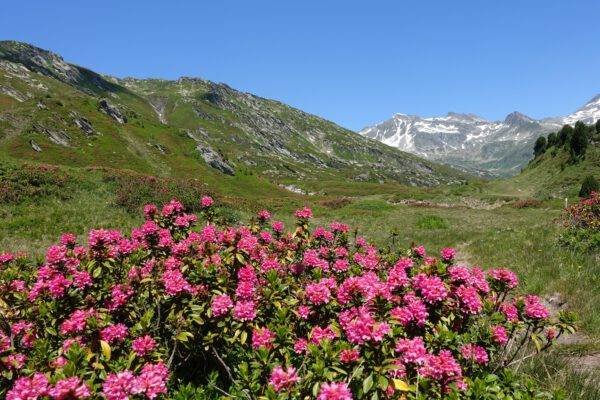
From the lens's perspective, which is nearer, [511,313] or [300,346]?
[300,346]

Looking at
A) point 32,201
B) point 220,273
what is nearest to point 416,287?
point 220,273

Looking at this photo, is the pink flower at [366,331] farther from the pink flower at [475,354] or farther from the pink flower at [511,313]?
the pink flower at [511,313]

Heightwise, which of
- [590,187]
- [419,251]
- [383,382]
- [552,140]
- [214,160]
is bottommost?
[383,382]

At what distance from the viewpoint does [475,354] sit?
4988 millimetres

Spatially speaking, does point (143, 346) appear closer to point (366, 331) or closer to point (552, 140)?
point (366, 331)

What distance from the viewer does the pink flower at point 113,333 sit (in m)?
4.87

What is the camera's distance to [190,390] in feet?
16.7

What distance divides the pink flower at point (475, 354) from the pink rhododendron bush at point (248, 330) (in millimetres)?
18

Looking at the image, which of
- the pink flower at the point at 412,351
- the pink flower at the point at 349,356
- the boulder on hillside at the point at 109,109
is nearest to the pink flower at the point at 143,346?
the pink flower at the point at 349,356

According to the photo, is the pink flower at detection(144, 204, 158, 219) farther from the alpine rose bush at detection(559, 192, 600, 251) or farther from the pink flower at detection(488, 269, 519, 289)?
the alpine rose bush at detection(559, 192, 600, 251)

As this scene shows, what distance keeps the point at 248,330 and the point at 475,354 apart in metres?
2.82

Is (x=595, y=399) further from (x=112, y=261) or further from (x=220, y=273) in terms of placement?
(x=112, y=261)

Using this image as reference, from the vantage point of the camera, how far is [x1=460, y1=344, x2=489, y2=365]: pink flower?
4965 mm

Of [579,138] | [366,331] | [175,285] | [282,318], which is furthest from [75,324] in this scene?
[579,138]
